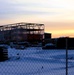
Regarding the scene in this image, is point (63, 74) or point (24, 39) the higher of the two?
point (63, 74)

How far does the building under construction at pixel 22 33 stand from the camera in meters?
148

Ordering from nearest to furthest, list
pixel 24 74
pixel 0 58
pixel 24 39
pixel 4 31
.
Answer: pixel 24 74, pixel 0 58, pixel 24 39, pixel 4 31

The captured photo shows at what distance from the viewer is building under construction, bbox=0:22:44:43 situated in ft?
485

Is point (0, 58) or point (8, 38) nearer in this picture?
point (0, 58)

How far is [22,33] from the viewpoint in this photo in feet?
484

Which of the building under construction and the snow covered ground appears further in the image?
the building under construction

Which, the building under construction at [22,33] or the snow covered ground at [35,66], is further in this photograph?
the building under construction at [22,33]

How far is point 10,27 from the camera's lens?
156 m

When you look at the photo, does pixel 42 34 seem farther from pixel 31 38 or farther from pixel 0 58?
pixel 0 58

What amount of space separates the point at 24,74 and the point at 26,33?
133 metres

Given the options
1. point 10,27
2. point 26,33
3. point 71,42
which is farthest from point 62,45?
point 10,27

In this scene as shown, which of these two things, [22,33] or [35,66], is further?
[22,33]

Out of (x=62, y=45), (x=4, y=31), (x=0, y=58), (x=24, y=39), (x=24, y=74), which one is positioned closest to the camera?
(x=62, y=45)

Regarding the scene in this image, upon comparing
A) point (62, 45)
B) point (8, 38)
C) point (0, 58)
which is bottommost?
point (8, 38)
